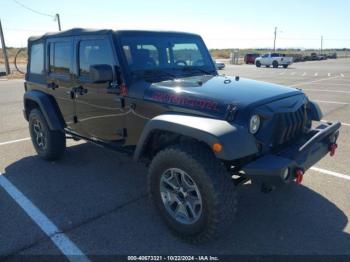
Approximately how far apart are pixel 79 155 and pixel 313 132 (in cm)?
367

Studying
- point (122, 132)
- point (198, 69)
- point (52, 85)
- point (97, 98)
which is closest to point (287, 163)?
point (122, 132)

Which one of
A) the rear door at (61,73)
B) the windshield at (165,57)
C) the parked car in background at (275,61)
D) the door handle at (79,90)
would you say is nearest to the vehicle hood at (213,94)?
the windshield at (165,57)

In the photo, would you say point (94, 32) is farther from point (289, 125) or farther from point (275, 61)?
point (275, 61)

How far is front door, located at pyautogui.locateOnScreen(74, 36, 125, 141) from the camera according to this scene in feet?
12.8

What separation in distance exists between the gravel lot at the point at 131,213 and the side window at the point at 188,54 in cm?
167

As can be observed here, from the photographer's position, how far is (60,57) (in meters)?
4.74

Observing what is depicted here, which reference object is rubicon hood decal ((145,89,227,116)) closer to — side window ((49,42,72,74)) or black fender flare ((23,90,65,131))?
side window ((49,42,72,74))

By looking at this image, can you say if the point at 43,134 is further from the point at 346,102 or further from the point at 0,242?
the point at 346,102

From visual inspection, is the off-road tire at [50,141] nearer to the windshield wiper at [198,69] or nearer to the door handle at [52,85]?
the door handle at [52,85]

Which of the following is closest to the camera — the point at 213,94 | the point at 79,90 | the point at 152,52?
the point at 213,94

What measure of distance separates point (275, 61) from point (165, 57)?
3325 cm

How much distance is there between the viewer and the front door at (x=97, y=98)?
389 cm

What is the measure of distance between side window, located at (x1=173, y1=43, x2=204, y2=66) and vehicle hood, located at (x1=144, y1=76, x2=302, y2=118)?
0.56m

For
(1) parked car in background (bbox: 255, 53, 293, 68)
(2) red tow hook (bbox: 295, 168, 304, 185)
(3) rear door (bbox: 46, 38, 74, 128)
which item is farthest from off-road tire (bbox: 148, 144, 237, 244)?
(1) parked car in background (bbox: 255, 53, 293, 68)
